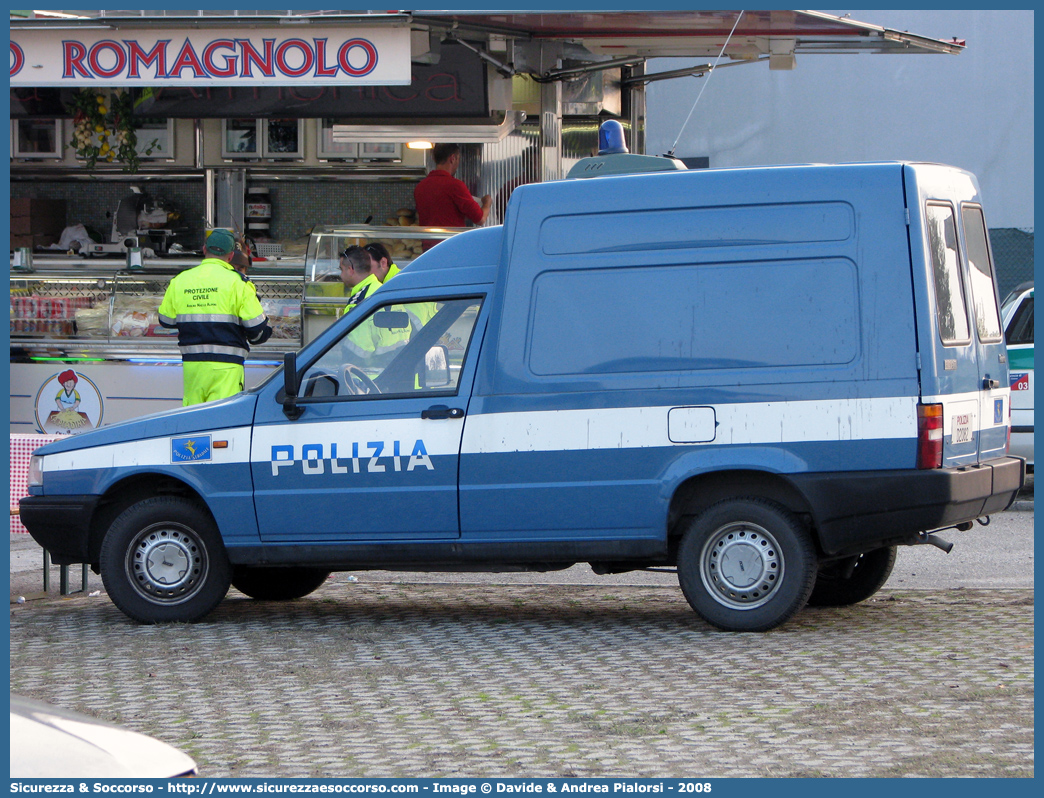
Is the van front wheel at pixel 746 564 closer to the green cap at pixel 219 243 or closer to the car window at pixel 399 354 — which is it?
the car window at pixel 399 354

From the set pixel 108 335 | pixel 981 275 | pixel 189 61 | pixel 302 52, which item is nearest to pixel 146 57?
pixel 189 61

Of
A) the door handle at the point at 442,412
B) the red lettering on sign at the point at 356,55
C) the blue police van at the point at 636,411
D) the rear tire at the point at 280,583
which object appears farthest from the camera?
the red lettering on sign at the point at 356,55

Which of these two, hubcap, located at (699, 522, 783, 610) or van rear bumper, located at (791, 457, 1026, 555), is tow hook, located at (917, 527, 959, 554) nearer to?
van rear bumper, located at (791, 457, 1026, 555)

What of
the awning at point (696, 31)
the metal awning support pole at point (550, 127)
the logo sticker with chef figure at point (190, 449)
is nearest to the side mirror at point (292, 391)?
the logo sticker with chef figure at point (190, 449)

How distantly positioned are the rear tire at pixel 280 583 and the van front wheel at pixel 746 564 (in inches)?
103

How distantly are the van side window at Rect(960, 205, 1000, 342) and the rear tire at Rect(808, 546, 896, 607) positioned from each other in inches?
54.0

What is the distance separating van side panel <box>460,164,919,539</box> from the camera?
21.3ft

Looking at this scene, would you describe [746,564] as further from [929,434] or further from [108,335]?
[108,335]

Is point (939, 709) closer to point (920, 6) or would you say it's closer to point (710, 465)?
point (710, 465)

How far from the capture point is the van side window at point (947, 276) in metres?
6.61

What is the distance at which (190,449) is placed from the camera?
24.1ft

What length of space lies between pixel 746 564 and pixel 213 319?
4767 millimetres

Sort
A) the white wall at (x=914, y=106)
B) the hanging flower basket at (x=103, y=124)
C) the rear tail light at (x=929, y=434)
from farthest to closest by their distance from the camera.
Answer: the white wall at (x=914, y=106), the hanging flower basket at (x=103, y=124), the rear tail light at (x=929, y=434)

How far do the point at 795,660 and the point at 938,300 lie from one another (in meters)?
1.87
